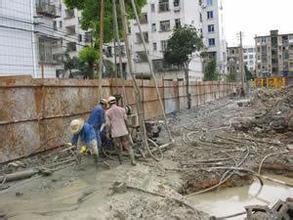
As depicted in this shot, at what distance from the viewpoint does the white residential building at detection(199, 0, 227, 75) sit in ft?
275

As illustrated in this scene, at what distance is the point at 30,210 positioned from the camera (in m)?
8.27

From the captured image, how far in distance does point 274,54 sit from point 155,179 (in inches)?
5200

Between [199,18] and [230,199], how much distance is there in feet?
207

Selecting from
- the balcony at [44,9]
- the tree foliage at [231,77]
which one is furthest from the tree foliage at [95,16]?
the tree foliage at [231,77]

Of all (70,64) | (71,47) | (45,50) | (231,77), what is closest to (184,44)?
(45,50)

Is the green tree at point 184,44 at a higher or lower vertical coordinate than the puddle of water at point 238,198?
higher

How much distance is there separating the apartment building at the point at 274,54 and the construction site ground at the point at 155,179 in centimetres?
11878

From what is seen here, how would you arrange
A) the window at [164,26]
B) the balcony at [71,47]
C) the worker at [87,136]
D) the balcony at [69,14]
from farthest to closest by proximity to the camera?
the balcony at [69,14] → the window at [164,26] → the balcony at [71,47] → the worker at [87,136]

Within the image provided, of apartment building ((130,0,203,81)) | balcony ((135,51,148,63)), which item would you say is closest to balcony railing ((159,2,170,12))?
apartment building ((130,0,203,81))

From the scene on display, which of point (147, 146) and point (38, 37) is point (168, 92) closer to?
point (38, 37)

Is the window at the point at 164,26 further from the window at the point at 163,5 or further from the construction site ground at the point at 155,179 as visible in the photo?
the construction site ground at the point at 155,179

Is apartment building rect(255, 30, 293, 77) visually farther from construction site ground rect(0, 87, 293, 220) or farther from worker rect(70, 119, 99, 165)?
worker rect(70, 119, 99, 165)

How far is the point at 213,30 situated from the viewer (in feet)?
278

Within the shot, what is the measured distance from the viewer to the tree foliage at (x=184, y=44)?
4181cm
